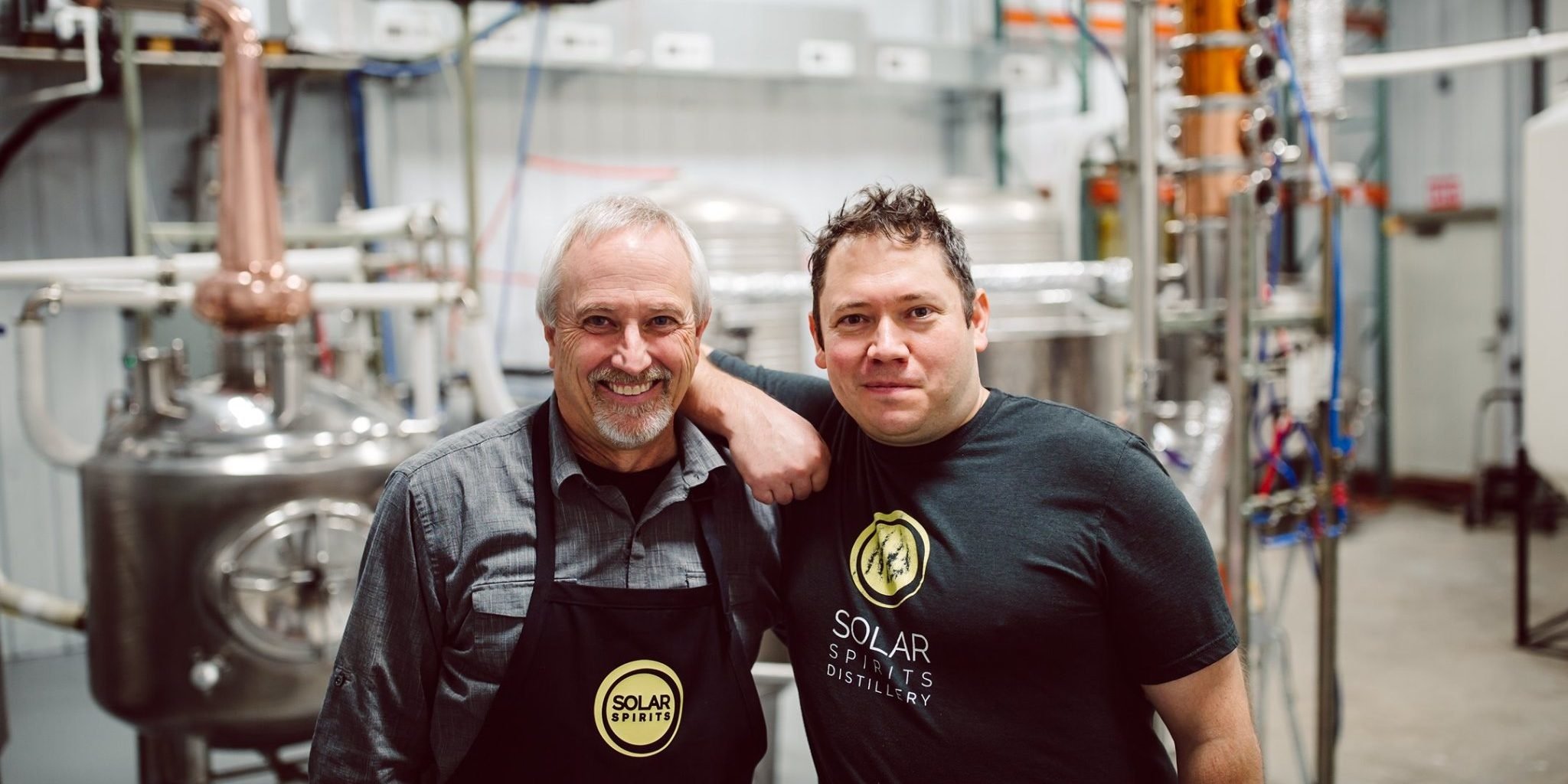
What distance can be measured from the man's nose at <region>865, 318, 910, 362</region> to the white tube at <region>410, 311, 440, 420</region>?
5.85 feet

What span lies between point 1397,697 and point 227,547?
144 inches

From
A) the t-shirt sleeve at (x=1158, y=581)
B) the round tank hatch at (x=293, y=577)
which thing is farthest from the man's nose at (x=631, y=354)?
the round tank hatch at (x=293, y=577)

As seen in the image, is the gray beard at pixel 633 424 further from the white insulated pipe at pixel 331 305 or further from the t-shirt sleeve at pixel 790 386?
the white insulated pipe at pixel 331 305

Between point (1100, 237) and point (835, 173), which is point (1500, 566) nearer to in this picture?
point (1100, 237)

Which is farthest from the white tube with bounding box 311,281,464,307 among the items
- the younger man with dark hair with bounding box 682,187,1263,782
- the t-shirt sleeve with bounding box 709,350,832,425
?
the younger man with dark hair with bounding box 682,187,1263,782

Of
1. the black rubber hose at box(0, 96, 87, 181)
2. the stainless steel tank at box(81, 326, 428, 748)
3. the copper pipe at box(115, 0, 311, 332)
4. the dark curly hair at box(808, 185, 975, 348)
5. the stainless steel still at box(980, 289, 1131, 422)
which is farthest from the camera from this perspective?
the black rubber hose at box(0, 96, 87, 181)

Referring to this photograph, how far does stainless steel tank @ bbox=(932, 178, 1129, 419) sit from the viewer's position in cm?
320

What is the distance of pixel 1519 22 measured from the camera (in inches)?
270

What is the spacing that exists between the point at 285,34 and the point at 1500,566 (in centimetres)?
592

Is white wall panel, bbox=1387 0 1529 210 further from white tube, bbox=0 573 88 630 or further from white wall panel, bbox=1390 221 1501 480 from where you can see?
white tube, bbox=0 573 88 630

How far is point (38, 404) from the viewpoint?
2.59 metres

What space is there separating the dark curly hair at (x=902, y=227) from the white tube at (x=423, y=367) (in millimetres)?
1678

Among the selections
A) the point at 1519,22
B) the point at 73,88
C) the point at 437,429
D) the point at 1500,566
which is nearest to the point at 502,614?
the point at 437,429

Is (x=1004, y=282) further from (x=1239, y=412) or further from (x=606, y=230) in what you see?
(x=606, y=230)
